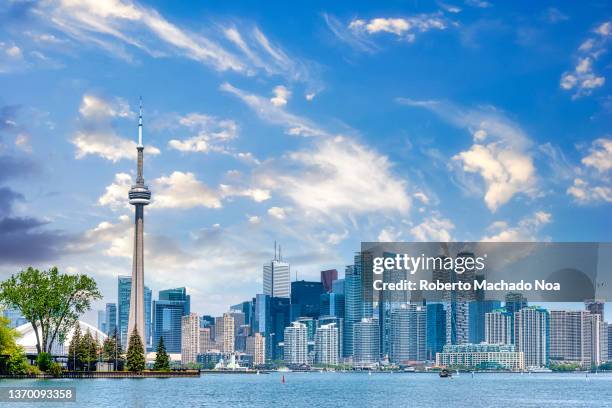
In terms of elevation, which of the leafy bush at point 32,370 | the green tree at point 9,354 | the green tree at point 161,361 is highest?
the green tree at point 9,354

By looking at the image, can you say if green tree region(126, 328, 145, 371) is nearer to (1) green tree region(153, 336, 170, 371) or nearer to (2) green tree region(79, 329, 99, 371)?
(2) green tree region(79, 329, 99, 371)

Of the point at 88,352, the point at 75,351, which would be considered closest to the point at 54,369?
the point at 75,351

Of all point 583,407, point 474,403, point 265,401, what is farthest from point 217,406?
point 583,407

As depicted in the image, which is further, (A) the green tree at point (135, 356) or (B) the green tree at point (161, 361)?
(B) the green tree at point (161, 361)

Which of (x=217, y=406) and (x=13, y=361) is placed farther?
(x=13, y=361)

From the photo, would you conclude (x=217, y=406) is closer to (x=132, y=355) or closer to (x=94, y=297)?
(x=94, y=297)

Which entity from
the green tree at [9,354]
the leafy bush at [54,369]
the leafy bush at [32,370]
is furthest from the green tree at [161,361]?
the green tree at [9,354]

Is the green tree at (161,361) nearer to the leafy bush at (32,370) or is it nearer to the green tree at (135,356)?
the green tree at (135,356)
